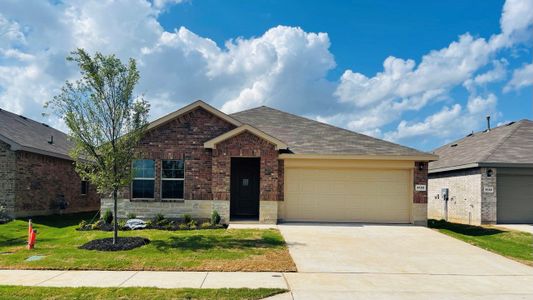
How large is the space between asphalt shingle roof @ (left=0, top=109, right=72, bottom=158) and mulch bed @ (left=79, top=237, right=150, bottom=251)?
354 inches

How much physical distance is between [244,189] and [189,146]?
330 centimetres

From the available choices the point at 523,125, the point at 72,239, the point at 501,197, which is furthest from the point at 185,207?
the point at 523,125

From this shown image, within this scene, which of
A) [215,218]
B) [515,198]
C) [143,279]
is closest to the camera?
[143,279]

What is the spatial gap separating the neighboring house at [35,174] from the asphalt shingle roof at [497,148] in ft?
66.0

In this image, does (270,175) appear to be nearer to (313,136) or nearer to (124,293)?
(313,136)

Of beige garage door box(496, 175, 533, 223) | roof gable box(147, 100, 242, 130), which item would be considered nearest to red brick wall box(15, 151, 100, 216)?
roof gable box(147, 100, 242, 130)

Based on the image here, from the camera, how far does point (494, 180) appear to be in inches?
677

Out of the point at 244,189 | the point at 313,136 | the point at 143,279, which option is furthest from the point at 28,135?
the point at 143,279

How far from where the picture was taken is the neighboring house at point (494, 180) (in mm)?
17219

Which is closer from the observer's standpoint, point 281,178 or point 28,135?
→ point 281,178

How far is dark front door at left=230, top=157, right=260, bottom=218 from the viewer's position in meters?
17.4

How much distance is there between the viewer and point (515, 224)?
17.2 meters

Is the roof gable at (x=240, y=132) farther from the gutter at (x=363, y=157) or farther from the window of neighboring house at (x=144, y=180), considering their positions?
the window of neighboring house at (x=144, y=180)

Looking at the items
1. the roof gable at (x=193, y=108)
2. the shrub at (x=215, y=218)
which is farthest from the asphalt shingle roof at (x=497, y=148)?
the shrub at (x=215, y=218)
